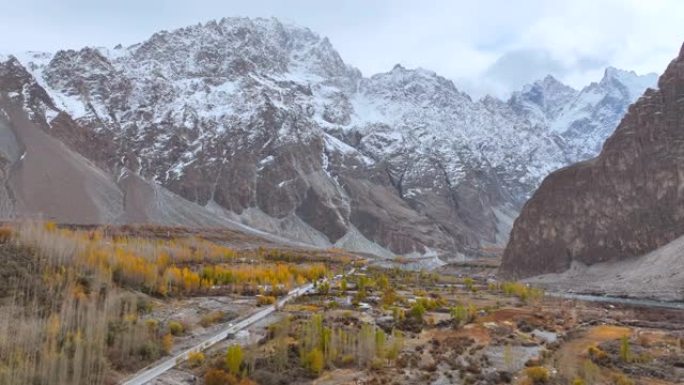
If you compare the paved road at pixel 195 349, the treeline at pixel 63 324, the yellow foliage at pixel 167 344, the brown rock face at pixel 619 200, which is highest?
the brown rock face at pixel 619 200

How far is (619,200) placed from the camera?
118 metres

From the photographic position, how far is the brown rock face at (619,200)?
108m

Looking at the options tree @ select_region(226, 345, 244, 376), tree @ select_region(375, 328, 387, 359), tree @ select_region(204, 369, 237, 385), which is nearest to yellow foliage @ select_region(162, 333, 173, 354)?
tree @ select_region(226, 345, 244, 376)

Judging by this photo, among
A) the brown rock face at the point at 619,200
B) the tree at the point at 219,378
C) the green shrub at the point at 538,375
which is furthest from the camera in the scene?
the brown rock face at the point at 619,200

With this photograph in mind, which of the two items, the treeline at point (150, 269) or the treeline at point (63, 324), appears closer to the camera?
the treeline at point (63, 324)

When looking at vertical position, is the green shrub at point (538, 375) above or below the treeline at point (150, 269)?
below

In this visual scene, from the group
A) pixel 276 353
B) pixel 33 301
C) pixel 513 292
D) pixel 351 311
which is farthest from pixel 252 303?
pixel 513 292

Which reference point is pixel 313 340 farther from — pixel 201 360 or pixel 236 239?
pixel 236 239

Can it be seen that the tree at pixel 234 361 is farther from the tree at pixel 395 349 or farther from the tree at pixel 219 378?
the tree at pixel 395 349

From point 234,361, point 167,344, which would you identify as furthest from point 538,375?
point 167,344

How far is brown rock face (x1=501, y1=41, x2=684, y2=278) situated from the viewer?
10819 cm

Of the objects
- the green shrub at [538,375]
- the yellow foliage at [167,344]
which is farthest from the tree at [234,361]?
the green shrub at [538,375]

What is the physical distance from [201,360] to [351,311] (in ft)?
85.6

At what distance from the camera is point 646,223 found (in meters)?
108
